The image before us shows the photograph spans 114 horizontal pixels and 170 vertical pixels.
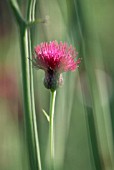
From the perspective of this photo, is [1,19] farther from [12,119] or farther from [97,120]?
[97,120]

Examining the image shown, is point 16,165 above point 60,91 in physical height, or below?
below

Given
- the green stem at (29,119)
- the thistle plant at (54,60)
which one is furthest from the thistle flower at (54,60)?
the green stem at (29,119)

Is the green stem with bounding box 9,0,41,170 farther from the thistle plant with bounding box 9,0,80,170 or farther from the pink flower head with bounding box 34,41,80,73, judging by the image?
the pink flower head with bounding box 34,41,80,73

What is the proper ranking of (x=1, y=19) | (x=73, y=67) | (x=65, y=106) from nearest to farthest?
(x=73, y=67)
(x=65, y=106)
(x=1, y=19)

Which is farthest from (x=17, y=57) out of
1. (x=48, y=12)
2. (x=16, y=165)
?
(x=16, y=165)

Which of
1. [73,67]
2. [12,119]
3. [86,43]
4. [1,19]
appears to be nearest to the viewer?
[86,43]
